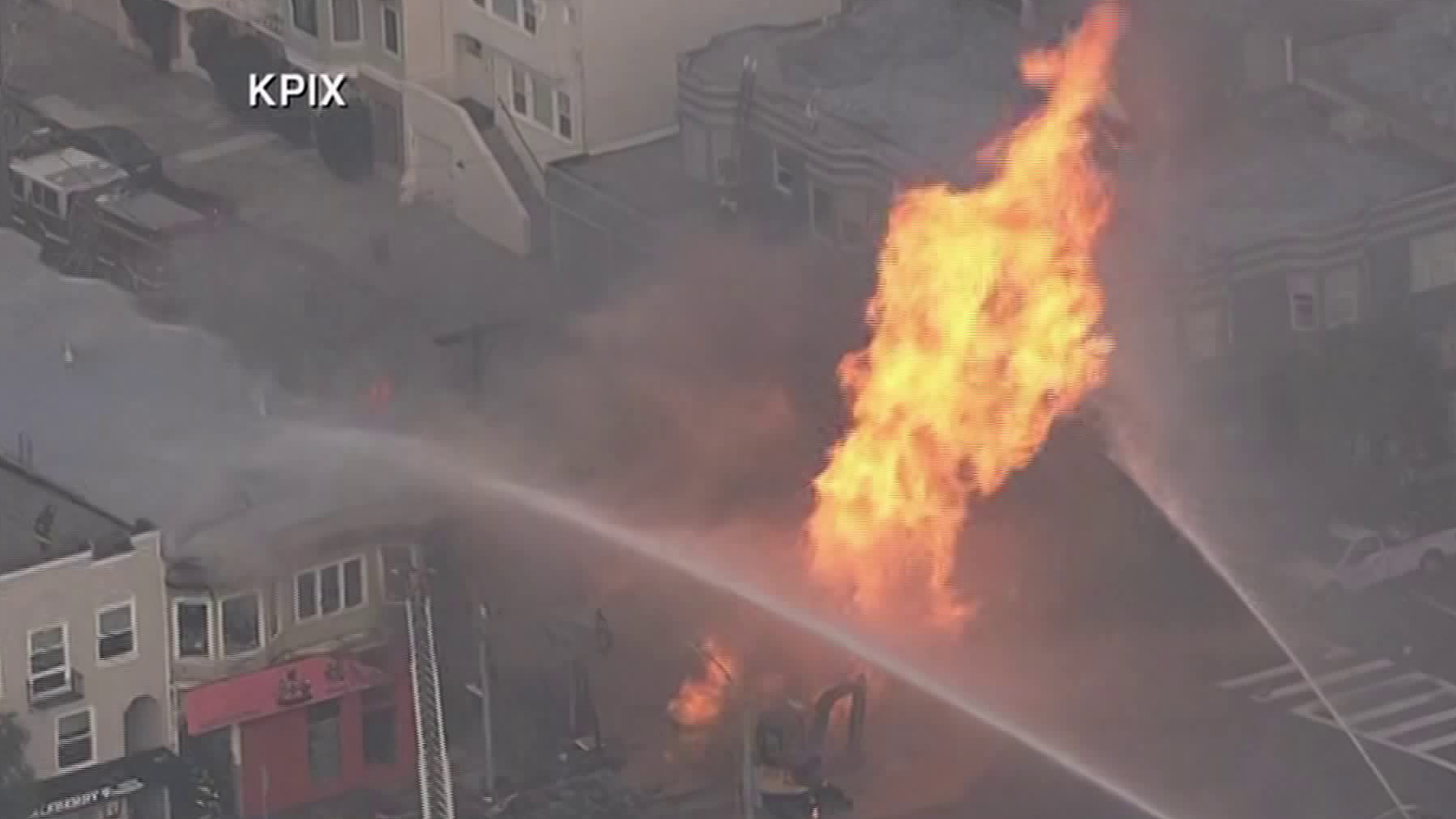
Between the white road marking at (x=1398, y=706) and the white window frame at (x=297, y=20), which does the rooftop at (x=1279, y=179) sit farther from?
the white window frame at (x=297, y=20)

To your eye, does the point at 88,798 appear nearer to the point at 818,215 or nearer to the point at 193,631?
the point at 193,631

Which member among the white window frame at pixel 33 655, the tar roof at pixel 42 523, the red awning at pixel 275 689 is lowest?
the red awning at pixel 275 689

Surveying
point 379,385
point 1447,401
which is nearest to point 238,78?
point 379,385

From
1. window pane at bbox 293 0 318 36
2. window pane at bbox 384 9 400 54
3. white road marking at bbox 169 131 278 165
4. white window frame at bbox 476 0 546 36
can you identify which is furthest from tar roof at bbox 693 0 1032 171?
white road marking at bbox 169 131 278 165

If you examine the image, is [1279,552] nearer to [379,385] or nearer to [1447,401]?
[1447,401]

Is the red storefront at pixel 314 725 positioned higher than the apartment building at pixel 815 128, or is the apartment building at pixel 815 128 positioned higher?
A: the apartment building at pixel 815 128

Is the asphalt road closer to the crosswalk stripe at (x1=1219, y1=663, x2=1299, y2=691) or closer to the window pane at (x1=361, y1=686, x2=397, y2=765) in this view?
the crosswalk stripe at (x1=1219, y1=663, x2=1299, y2=691)

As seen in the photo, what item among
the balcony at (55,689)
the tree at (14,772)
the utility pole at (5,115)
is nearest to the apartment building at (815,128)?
the utility pole at (5,115)
